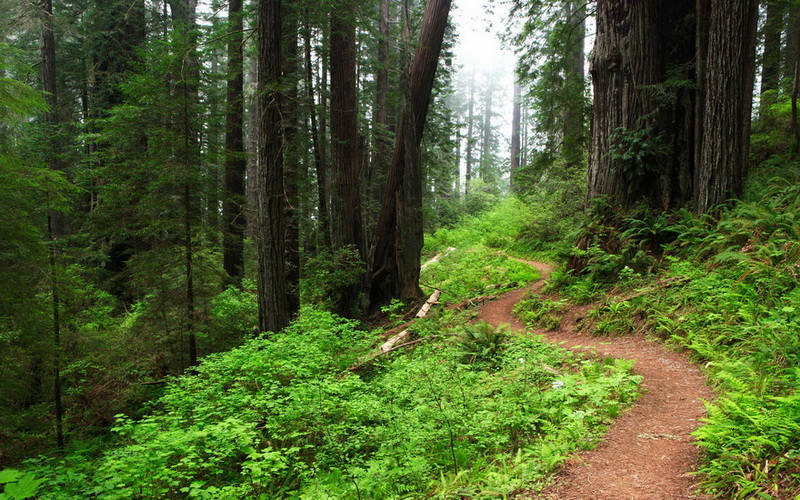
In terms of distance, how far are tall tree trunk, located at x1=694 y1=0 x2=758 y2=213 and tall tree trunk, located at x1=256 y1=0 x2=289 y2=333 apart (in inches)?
306

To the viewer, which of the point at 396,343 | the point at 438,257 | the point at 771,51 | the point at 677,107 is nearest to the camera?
the point at 396,343

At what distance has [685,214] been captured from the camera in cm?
762

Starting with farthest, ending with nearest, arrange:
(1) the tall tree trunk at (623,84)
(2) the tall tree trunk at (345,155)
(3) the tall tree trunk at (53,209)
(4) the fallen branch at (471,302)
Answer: (2) the tall tree trunk at (345,155)
(4) the fallen branch at (471,302)
(1) the tall tree trunk at (623,84)
(3) the tall tree trunk at (53,209)

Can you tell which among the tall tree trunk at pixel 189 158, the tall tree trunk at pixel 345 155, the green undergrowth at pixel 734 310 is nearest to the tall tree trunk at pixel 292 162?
the tall tree trunk at pixel 345 155

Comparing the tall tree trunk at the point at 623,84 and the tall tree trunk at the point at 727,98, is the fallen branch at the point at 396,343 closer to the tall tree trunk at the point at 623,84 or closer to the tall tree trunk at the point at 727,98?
the tall tree trunk at the point at 623,84

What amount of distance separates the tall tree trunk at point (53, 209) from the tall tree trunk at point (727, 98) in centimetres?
1092

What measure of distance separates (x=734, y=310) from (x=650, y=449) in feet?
10.1

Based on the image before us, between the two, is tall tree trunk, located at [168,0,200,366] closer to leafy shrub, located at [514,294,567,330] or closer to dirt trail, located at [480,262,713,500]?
leafy shrub, located at [514,294,567,330]

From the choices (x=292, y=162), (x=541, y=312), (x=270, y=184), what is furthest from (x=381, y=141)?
(x=541, y=312)

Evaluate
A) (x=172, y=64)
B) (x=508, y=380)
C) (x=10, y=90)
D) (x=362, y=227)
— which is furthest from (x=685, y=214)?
(x=10, y=90)

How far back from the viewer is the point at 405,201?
1015cm

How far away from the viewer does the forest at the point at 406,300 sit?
350 centimetres

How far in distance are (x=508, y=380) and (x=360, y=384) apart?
1.85 meters

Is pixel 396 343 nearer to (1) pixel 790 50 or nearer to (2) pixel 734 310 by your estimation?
(2) pixel 734 310
